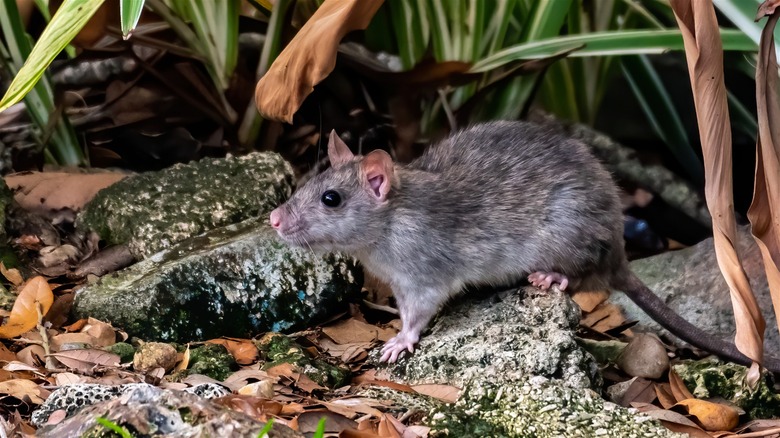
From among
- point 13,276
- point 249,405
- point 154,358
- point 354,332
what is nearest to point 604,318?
point 354,332

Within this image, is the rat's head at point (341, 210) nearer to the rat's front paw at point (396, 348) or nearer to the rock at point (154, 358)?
the rat's front paw at point (396, 348)

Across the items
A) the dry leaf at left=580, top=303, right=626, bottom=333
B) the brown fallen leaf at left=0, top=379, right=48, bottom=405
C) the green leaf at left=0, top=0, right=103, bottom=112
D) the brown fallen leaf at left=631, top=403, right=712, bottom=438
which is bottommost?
the dry leaf at left=580, top=303, right=626, bottom=333

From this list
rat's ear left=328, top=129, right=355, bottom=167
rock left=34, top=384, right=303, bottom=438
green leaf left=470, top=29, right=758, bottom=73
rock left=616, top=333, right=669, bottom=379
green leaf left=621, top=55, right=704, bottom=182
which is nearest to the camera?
rock left=34, top=384, right=303, bottom=438

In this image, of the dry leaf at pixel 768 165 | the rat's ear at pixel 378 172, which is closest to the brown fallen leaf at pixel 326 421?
the rat's ear at pixel 378 172

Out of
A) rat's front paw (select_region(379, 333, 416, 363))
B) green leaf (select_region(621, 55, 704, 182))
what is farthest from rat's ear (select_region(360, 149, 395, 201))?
green leaf (select_region(621, 55, 704, 182))

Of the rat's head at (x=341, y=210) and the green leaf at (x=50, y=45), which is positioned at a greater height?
the green leaf at (x=50, y=45)

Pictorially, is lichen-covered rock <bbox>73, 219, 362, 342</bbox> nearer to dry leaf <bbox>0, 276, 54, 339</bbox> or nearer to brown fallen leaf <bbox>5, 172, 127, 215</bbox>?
dry leaf <bbox>0, 276, 54, 339</bbox>
